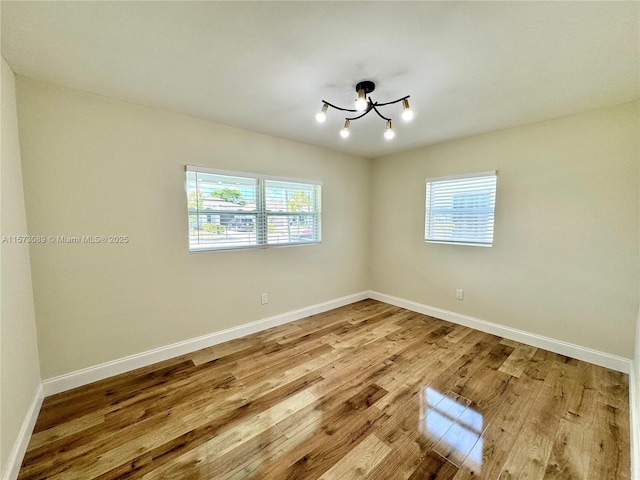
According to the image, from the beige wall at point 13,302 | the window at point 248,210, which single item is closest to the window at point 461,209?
the window at point 248,210

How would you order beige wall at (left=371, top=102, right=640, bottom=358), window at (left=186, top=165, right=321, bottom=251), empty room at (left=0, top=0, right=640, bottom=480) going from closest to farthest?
empty room at (left=0, top=0, right=640, bottom=480), beige wall at (left=371, top=102, right=640, bottom=358), window at (left=186, top=165, right=321, bottom=251)

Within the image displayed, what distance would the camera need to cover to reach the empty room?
1412 millimetres

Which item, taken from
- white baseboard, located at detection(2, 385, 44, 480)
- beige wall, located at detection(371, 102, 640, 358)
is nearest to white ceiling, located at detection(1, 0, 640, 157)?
beige wall, located at detection(371, 102, 640, 358)

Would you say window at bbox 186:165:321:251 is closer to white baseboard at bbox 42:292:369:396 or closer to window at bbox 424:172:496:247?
white baseboard at bbox 42:292:369:396

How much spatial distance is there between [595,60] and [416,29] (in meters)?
1.27

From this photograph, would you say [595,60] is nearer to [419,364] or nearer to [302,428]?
[419,364]

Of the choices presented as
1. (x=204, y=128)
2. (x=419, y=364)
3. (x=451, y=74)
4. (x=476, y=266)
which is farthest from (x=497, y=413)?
(x=204, y=128)

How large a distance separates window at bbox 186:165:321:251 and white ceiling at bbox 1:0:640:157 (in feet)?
2.46

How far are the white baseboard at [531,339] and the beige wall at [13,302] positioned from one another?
13.0 feet

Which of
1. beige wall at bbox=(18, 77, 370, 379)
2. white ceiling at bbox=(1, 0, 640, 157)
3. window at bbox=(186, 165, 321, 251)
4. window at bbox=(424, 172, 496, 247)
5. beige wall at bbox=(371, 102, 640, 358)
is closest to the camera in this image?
white ceiling at bbox=(1, 0, 640, 157)

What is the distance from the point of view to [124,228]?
2.24m

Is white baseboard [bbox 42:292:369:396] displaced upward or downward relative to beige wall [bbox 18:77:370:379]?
downward

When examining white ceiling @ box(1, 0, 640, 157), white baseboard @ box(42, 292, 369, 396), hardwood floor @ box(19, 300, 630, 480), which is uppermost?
white ceiling @ box(1, 0, 640, 157)

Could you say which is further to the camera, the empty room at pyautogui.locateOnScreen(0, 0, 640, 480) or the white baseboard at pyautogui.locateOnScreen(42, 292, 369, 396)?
the white baseboard at pyautogui.locateOnScreen(42, 292, 369, 396)
